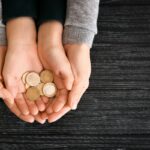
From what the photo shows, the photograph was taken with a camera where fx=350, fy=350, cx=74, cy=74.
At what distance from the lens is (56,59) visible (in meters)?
0.90

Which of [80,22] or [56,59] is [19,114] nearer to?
[56,59]

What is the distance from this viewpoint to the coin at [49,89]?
0.91 metres

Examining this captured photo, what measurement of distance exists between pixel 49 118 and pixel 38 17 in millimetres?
292

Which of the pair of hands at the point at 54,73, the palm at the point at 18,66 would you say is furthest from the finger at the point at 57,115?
the palm at the point at 18,66

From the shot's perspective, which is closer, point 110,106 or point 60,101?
point 60,101

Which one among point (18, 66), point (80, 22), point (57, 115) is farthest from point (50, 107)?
point (80, 22)

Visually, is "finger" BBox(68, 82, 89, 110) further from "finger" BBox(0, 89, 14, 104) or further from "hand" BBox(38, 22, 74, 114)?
"finger" BBox(0, 89, 14, 104)

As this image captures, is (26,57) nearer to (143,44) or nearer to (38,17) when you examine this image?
(38,17)

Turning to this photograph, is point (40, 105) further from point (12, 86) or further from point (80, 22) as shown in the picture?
point (80, 22)

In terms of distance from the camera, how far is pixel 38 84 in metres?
0.93

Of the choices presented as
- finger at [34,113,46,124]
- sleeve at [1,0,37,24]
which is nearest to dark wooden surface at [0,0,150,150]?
finger at [34,113,46,124]

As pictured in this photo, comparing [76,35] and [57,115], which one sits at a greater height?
[76,35]

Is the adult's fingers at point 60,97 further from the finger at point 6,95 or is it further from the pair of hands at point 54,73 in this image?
the finger at point 6,95

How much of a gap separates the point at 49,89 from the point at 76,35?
16 cm
